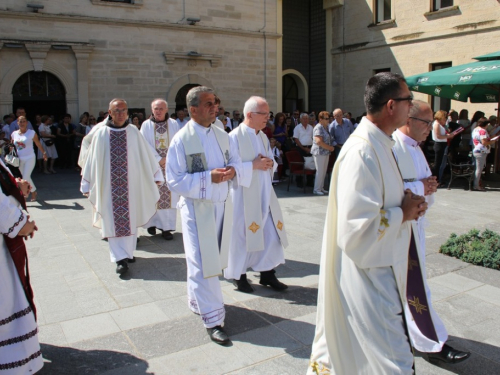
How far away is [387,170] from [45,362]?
8.88ft

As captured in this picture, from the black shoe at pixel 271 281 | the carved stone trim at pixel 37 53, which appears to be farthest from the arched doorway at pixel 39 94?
the black shoe at pixel 271 281

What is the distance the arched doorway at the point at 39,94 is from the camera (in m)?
15.4

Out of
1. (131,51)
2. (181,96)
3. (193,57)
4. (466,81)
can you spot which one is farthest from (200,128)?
(181,96)

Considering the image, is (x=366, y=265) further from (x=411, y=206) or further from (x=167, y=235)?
(x=167, y=235)

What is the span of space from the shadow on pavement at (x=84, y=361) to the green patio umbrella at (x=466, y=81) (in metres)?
9.50

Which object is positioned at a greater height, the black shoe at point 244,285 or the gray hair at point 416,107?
the gray hair at point 416,107

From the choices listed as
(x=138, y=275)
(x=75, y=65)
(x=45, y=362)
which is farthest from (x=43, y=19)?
(x=45, y=362)

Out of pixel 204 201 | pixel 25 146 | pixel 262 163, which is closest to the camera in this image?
pixel 204 201

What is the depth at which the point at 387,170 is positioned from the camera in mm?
2473

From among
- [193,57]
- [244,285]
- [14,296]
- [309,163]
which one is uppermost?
[193,57]

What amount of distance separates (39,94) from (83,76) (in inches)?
61.5

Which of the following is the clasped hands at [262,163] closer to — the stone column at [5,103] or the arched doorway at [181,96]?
the stone column at [5,103]

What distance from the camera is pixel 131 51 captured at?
53.8 feet

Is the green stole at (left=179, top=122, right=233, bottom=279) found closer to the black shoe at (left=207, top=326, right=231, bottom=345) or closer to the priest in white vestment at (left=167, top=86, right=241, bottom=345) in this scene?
the priest in white vestment at (left=167, top=86, right=241, bottom=345)
